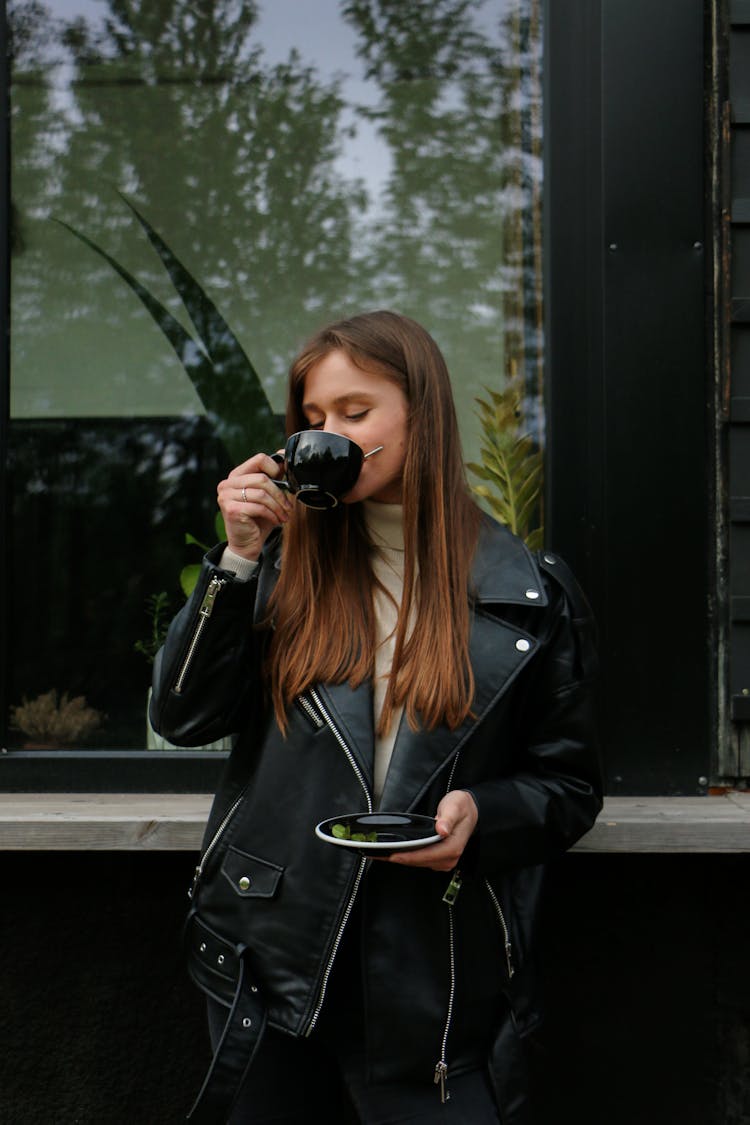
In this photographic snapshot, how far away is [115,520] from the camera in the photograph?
3.28 m

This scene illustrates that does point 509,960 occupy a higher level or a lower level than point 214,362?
lower

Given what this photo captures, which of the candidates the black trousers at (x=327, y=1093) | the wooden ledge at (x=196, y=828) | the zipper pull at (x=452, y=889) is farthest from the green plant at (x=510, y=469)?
the black trousers at (x=327, y=1093)

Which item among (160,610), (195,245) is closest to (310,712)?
(160,610)

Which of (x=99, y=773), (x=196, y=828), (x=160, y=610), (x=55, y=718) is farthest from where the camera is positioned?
(x=160, y=610)

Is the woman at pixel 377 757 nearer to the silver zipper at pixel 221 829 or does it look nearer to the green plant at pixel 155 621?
the silver zipper at pixel 221 829

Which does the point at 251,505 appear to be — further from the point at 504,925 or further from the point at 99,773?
the point at 99,773

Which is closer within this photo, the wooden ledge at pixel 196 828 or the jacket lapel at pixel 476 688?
the jacket lapel at pixel 476 688

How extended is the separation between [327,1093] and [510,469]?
5.33ft

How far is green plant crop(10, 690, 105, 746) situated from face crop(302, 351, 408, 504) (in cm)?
157

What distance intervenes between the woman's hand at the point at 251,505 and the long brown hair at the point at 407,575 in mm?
133

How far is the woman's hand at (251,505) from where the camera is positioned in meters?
1.58

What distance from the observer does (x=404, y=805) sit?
1.53 m

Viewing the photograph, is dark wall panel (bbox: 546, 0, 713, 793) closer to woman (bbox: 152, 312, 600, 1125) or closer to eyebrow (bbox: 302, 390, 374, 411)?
woman (bbox: 152, 312, 600, 1125)

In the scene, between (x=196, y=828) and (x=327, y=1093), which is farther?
(x=196, y=828)
